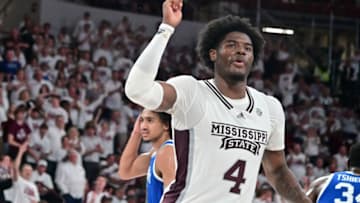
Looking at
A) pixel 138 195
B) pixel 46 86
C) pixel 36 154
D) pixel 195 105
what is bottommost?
pixel 138 195

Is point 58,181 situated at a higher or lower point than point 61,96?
lower

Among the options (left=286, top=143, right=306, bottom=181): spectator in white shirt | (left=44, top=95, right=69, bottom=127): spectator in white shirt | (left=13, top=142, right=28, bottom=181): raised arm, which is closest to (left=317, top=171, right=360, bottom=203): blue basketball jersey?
(left=13, top=142, right=28, bottom=181): raised arm

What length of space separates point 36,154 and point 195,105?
8798 millimetres

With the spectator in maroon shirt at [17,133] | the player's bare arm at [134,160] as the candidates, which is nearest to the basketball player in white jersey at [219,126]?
the player's bare arm at [134,160]

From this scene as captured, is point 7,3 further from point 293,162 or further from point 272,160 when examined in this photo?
point 272,160

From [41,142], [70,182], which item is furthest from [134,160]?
[41,142]

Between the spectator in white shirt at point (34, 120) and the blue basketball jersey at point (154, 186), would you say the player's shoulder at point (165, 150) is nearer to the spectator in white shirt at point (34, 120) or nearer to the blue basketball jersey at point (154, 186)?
the blue basketball jersey at point (154, 186)

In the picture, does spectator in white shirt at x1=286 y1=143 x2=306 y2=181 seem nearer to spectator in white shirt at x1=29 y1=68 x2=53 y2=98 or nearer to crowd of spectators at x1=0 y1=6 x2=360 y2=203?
crowd of spectators at x1=0 y1=6 x2=360 y2=203

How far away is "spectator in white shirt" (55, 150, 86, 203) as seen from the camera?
1293 centimetres

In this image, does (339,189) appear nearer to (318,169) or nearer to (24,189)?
(24,189)

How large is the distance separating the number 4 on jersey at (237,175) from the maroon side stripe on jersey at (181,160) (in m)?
0.24

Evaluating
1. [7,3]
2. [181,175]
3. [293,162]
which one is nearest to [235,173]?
[181,175]

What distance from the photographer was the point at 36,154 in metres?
→ 12.9

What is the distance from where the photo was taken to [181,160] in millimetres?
4566
